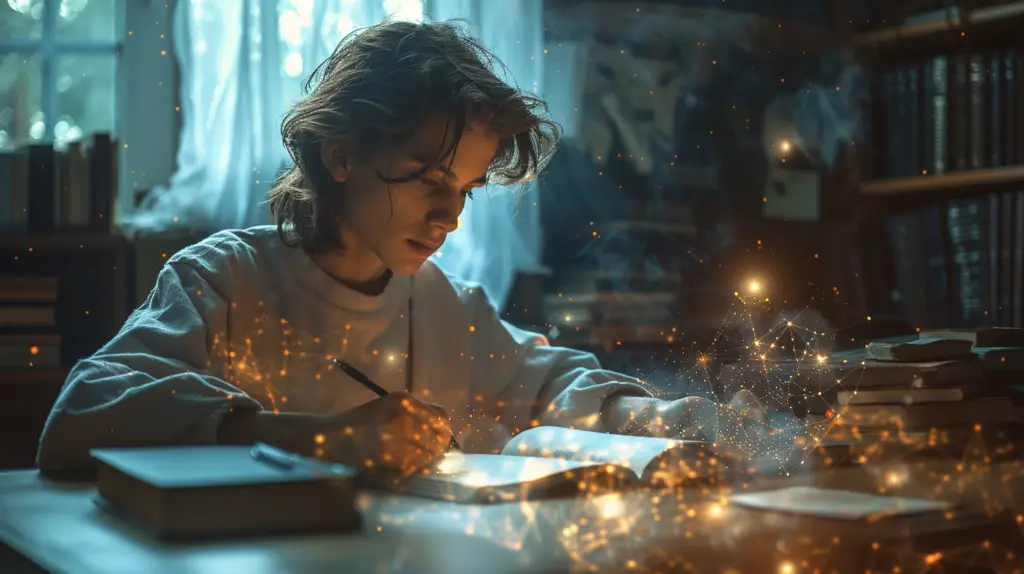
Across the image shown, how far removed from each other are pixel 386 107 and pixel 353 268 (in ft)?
0.70

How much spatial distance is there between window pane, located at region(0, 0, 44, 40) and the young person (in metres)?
1.32

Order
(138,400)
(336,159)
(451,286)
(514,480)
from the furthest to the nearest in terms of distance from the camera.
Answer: (451,286) → (336,159) → (138,400) → (514,480)

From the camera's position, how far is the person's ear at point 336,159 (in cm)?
125

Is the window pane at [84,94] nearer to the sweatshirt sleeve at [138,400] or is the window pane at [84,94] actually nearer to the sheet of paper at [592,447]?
the sweatshirt sleeve at [138,400]

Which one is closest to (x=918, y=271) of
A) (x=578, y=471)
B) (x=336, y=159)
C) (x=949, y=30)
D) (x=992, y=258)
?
(x=992, y=258)

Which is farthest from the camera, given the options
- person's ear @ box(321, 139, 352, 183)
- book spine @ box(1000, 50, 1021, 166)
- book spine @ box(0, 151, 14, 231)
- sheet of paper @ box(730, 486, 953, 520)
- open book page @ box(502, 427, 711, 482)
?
book spine @ box(1000, 50, 1021, 166)

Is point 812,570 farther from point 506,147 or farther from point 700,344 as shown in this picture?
point 506,147

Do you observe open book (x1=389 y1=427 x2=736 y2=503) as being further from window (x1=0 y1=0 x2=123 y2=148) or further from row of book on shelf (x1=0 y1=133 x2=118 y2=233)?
window (x1=0 y1=0 x2=123 y2=148)

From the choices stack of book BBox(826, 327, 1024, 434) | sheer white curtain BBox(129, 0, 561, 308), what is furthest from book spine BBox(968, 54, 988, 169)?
stack of book BBox(826, 327, 1024, 434)

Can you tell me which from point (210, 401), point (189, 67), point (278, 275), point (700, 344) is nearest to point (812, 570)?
point (210, 401)

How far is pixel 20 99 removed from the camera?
7.77ft

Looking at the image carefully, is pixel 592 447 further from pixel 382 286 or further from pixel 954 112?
pixel 954 112

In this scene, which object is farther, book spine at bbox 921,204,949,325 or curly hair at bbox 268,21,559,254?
book spine at bbox 921,204,949,325

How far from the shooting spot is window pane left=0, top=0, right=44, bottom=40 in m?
2.37
